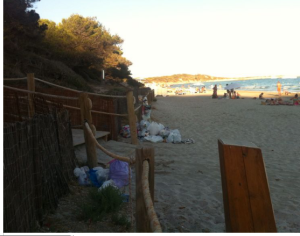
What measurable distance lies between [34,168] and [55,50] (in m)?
17.5

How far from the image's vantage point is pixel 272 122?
12.4 metres

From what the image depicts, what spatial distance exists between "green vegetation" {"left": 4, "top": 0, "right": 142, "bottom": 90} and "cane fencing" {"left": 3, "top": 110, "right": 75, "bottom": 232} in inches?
332

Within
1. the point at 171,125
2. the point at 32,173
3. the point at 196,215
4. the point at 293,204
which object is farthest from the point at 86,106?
the point at 171,125

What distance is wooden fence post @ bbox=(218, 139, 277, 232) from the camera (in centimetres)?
182

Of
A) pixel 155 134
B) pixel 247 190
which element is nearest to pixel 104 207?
pixel 247 190

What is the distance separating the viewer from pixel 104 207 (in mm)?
3354

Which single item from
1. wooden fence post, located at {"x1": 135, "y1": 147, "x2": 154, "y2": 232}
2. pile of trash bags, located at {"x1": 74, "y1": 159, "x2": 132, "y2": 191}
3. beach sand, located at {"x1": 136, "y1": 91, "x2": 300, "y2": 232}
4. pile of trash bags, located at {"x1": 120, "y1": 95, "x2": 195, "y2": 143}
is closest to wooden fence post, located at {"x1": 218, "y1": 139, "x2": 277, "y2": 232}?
wooden fence post, located at {"x1": 135, "y1": 147, "x2": 154, "y2": 232}

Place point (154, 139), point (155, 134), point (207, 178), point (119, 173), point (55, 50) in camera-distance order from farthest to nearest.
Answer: point (55, 50) < point (155, 134) < point (154, 139) < point (207, 178) < point (119, 173)

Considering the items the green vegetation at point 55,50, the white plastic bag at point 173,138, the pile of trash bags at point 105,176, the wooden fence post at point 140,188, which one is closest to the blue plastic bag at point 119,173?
the pile of trash bags at point 105,176

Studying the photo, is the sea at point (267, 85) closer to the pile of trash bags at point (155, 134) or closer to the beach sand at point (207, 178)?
the beach sand at point (207, 178)

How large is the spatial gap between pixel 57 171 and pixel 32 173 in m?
0.79

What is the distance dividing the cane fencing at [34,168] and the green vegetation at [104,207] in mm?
416

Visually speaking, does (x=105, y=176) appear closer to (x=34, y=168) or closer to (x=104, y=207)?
(x=104, y=207)

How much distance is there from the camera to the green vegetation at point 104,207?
3193 mm
